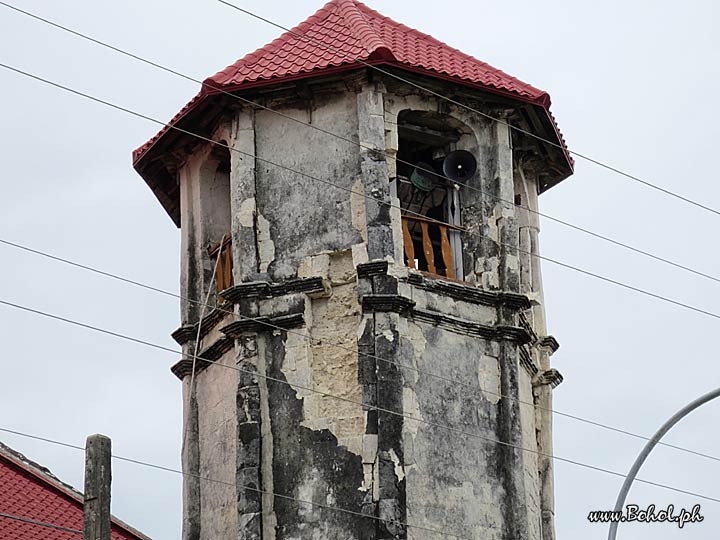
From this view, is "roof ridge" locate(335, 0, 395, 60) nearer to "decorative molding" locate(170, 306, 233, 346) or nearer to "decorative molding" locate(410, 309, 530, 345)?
"decorative molding" locate(410, 309, 530, 345)

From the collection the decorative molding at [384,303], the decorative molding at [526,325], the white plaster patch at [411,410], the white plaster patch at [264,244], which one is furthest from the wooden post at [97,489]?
the decorative molding at [526,325]

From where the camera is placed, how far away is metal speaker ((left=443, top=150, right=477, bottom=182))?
78.7ft

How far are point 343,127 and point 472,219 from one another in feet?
6.36

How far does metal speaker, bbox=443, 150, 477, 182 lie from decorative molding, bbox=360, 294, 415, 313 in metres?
2.21

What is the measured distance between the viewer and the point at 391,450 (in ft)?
71.6

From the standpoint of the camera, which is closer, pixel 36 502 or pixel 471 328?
pixel 36 502

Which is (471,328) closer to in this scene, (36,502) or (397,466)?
(397,466)

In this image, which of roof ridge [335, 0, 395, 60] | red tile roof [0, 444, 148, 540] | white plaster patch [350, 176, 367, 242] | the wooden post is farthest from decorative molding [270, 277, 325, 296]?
the wooden post

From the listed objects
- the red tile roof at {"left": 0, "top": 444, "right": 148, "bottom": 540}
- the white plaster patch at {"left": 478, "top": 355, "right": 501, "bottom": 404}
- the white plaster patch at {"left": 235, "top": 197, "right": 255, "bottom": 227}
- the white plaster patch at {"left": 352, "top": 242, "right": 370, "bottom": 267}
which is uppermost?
the white plaster patch at {"left": 235, "top": 197, "right": 255, "bottom": 227}

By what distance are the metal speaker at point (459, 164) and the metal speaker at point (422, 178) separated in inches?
14.9

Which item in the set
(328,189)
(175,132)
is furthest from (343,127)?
(175,132)

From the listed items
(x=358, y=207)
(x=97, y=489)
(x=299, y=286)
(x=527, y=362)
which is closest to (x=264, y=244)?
(x=299, y=286)

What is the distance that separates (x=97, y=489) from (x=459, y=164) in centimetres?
798

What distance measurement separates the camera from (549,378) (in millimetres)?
24531
